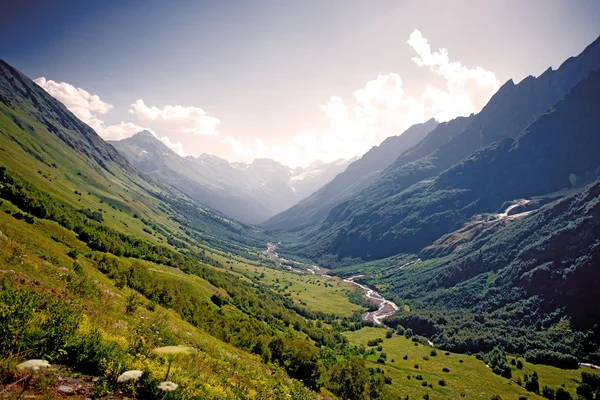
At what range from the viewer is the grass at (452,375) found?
111438 millimetres

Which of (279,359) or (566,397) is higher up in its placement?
(279,359)

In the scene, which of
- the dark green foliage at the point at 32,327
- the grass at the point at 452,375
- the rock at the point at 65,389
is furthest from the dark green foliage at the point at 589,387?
the dark green foliage at the point at 32,327

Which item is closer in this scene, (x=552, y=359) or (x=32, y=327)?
(x=32, y=327)

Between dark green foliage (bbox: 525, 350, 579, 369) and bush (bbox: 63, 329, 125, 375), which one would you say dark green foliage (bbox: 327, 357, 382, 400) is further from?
dark green foliage (bbox: 525, 350, 579, 369)

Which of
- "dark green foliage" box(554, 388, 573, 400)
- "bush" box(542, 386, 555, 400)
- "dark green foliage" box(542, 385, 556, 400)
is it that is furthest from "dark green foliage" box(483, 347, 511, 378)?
"dark green foliage" box(554, 388, 573, 400)

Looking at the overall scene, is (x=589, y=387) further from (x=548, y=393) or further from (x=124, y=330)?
(x=124, y=330)

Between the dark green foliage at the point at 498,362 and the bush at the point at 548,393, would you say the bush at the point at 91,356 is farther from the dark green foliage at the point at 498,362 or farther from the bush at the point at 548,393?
the dark green foliage at the point at 498,362

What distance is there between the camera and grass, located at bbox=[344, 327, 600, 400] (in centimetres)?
11144

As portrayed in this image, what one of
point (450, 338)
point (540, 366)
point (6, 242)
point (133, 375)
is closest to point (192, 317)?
point (6, 242)

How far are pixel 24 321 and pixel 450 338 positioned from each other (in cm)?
21969

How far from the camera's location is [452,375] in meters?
131

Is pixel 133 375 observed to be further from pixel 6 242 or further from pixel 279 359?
pixel 279 359

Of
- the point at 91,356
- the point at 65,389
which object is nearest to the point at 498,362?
the point at 91,356

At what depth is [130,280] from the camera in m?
43.1
